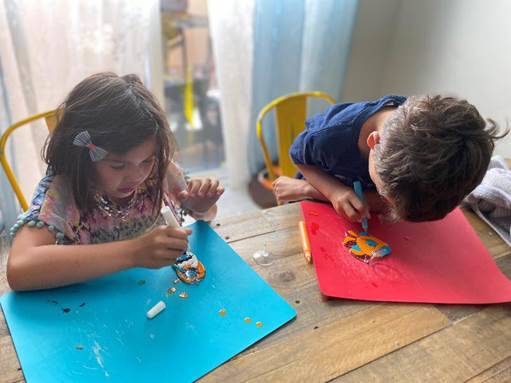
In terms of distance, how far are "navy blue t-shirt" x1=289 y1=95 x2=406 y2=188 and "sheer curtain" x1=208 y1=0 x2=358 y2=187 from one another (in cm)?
82

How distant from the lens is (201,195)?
0.85 m

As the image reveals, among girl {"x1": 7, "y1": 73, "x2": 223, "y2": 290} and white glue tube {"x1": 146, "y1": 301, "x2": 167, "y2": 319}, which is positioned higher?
girl {"x1": 7, "y1": 73, "x2": 223, "y2": 290}

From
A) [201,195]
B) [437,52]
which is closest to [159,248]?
[201,195]

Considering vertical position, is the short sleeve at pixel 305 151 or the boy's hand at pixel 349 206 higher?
the short sleeve at pixel 305 151

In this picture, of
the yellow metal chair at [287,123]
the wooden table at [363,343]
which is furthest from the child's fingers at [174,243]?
the yellow metal chair at [287,123]

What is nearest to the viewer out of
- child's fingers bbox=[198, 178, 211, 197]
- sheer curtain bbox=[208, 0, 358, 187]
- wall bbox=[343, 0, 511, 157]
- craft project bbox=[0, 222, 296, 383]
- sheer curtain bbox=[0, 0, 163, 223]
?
craft project bbox=[0, 222, 296, 383]

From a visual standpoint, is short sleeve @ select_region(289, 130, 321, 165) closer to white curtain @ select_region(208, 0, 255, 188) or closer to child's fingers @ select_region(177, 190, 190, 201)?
child's fingers @ select_region(177, 190, 190, 201)

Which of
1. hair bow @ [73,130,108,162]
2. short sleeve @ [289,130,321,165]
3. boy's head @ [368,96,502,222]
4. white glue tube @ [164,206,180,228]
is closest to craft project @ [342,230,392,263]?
boy's head @ [368,96,502,222]

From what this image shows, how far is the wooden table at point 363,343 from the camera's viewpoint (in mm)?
536

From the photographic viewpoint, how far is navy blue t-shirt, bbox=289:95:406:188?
0.88 metres

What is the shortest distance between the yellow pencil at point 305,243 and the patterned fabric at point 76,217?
257 millimetres

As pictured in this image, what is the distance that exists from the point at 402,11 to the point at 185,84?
1.03 meters

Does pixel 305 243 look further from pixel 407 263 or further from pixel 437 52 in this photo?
pixel 437 52

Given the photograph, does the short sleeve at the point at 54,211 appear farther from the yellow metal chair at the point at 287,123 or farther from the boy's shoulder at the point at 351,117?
the yellow metal chair at the point at 287,123
